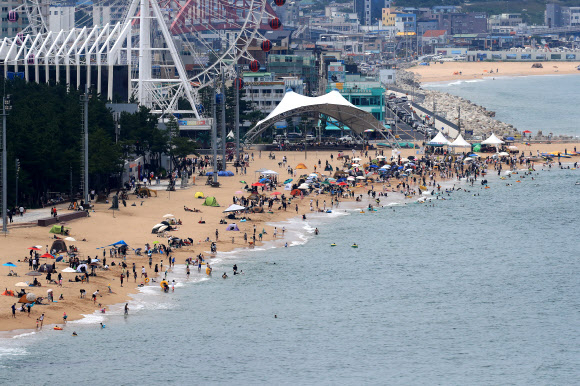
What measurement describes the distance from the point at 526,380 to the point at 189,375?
16744 millimetres

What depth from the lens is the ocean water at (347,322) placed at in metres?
55.8

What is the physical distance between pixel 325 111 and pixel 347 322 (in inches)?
3304

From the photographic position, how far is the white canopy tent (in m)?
140

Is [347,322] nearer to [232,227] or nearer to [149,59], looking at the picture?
[232,227]

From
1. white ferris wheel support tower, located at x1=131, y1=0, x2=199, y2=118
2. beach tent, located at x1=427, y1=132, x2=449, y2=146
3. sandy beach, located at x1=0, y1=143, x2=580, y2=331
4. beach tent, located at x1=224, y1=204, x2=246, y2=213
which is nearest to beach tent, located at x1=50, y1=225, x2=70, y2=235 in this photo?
Answer: sandy beach, located at x1=0, y1=143, x2=580, y2=331

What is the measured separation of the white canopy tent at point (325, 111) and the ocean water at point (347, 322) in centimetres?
4805

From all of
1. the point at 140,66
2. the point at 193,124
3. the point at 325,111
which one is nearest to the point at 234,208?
the point at 193,124

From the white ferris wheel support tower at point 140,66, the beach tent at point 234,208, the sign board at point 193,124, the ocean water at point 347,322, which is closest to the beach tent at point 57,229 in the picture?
the ocean water at point 347,322

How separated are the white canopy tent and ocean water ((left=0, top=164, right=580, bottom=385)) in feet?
158

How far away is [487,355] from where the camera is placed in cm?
5884

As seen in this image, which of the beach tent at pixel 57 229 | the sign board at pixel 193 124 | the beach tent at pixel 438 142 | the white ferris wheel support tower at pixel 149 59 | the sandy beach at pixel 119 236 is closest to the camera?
the sandy beach at pixel 119 236

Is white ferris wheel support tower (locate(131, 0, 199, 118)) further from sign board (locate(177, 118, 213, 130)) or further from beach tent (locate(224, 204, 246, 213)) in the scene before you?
beach tent (locate(224, 204, 246, 213))

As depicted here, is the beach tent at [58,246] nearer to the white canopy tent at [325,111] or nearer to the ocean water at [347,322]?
the ocean water at [347,322]

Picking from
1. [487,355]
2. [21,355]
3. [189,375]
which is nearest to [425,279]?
[487,355]
